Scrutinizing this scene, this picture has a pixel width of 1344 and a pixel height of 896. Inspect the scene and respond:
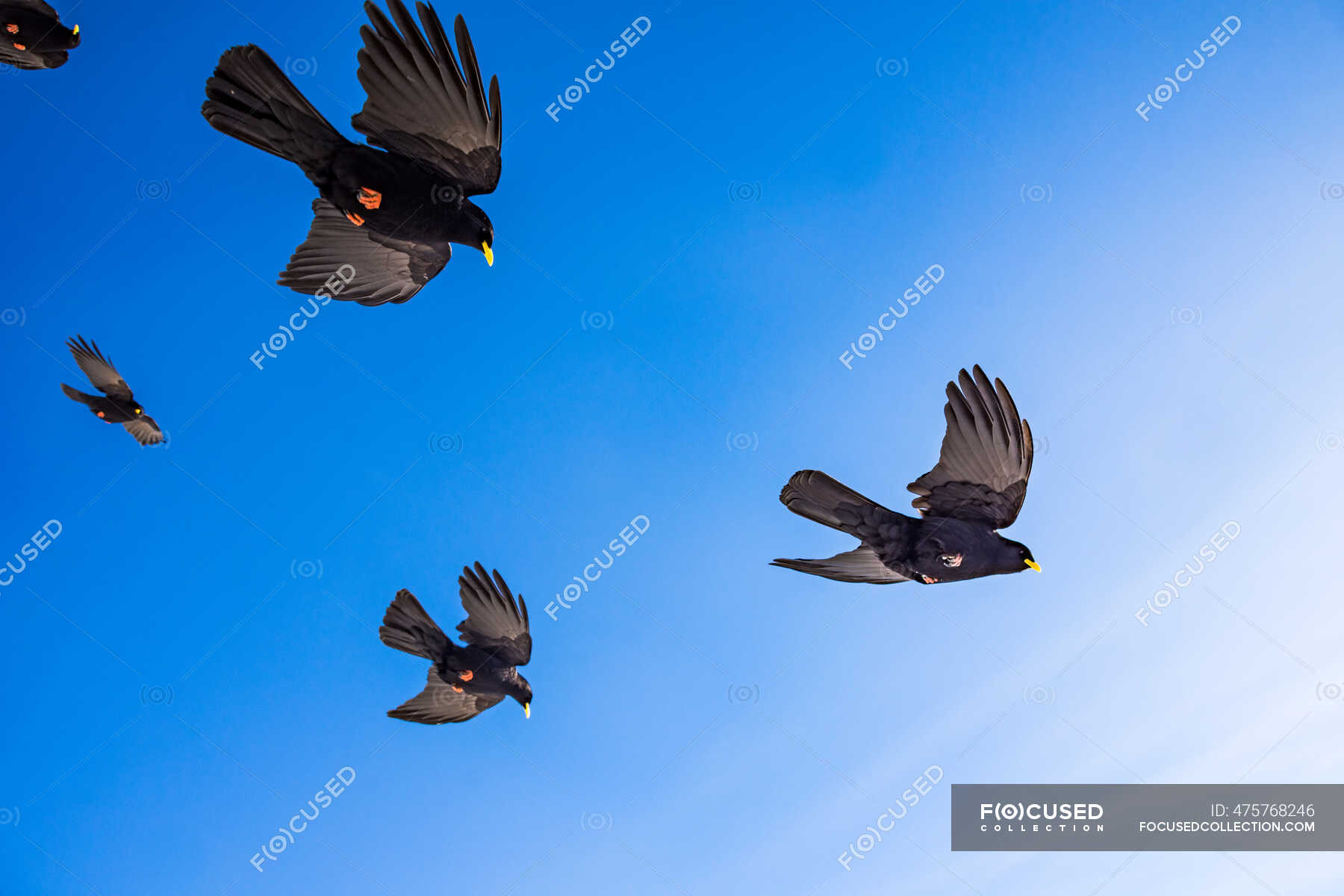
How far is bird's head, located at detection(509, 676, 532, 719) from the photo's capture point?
31.9 ft

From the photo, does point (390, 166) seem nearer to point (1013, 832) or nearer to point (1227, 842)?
point (1013, 832)

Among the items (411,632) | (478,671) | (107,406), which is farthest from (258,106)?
(478,671)

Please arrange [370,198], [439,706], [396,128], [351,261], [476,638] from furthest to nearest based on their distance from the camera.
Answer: [439,706] → [476,638] → [351,261] → [370,198] → [396,128]

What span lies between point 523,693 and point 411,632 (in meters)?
1.56

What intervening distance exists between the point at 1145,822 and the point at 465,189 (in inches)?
454

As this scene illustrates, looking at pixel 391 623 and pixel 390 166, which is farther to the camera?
pixel 391 623

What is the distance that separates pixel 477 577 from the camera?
9.52 m

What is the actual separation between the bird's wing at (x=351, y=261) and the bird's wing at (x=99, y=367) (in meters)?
3.17

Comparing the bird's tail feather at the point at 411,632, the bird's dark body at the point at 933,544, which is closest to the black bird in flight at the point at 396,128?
the bird's tail feather at the point at 411,632

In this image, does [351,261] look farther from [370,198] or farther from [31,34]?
[31,34]

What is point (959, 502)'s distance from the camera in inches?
313

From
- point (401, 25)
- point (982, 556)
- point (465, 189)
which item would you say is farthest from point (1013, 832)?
point (401, 25)

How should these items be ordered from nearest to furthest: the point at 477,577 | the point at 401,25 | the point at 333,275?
the point at 401,25
the point at 333,275
the point at 477,577

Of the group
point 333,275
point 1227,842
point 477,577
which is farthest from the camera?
point 1227,842
